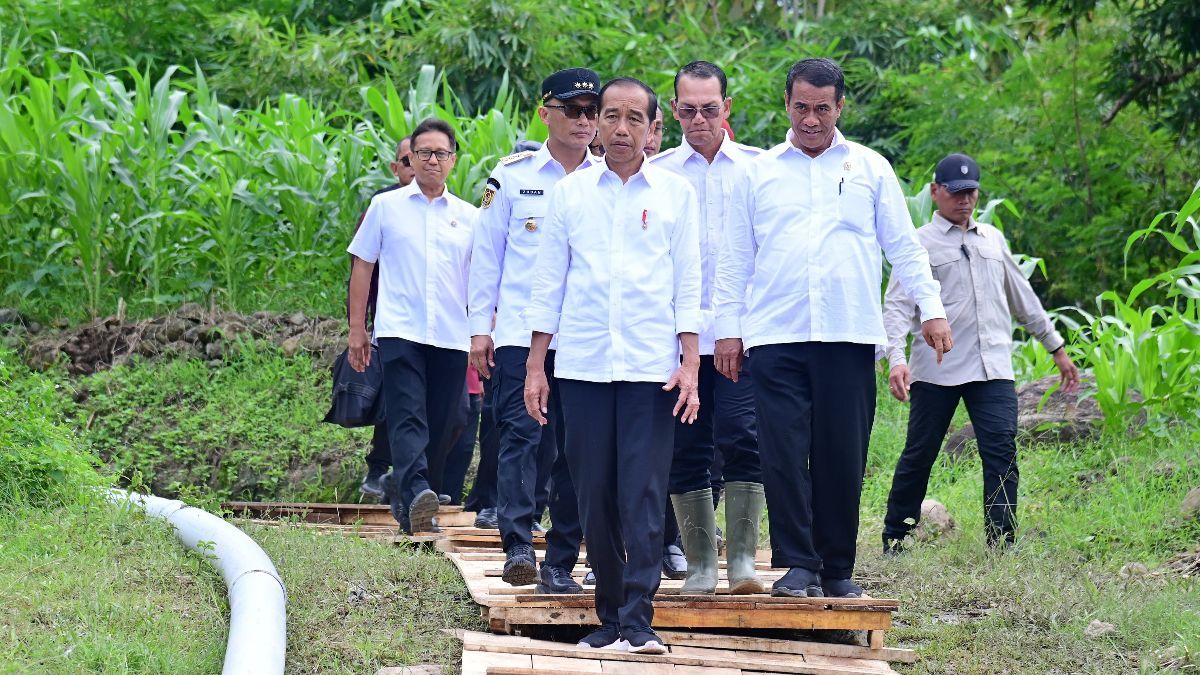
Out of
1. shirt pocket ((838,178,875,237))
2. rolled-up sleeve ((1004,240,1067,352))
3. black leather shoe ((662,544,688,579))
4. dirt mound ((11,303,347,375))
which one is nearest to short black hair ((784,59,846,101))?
shirt pocket ((838,178,875,237))

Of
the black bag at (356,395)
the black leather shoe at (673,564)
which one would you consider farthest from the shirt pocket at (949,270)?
the black bag at (356,395)

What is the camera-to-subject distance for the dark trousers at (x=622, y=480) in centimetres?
505

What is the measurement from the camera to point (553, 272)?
17.4ft

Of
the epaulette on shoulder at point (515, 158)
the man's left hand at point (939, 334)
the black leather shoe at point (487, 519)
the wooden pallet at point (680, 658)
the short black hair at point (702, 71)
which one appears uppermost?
the short black hair at point (702, 71)

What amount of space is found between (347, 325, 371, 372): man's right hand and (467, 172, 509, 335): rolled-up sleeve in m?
1.18

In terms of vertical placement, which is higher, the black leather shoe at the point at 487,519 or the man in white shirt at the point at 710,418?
the man in white shirt at the point at 710,418

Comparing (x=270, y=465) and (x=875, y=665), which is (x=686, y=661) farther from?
(x=270, y=465)

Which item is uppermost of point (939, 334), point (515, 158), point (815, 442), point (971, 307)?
point (515, 158)

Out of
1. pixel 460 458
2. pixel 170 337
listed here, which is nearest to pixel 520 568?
pixel 460 458

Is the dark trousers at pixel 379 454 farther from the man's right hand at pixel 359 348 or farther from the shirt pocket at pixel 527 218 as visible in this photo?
the shirt pocket at pixel 527 218

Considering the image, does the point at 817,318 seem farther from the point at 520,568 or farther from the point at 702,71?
the point at 520,568

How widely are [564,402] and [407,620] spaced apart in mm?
1179

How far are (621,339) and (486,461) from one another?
3.05 m

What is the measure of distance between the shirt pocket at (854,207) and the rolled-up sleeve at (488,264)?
60.7 inches
